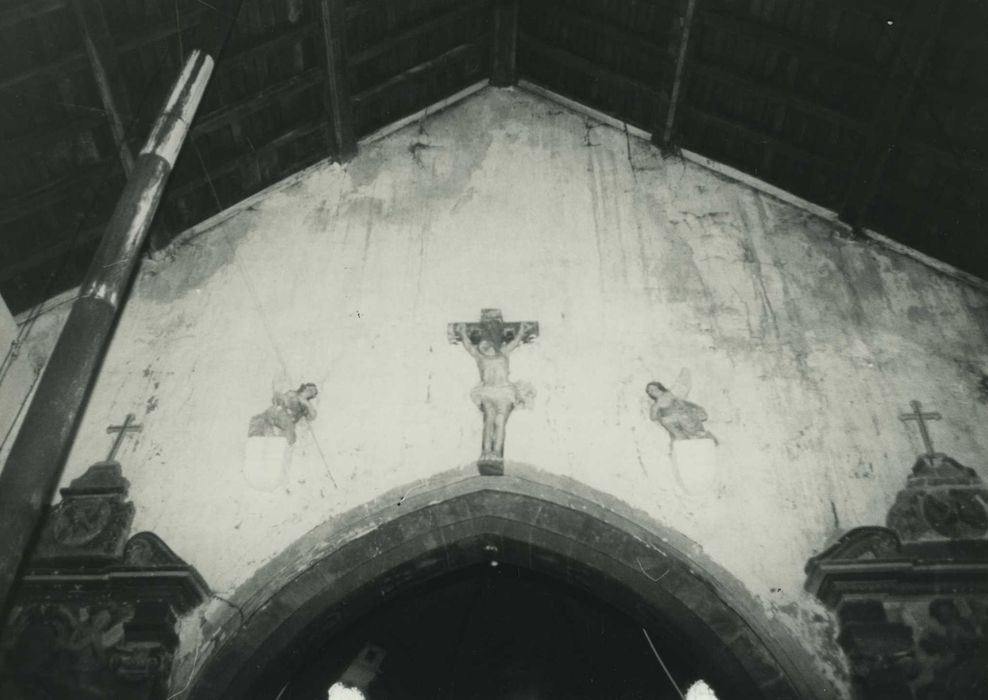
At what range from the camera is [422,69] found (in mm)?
6711

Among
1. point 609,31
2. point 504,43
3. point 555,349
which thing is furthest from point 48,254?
point 609,31

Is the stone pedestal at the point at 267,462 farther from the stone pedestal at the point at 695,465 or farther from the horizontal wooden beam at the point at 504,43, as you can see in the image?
the horizontal wooden beam at the point at 504,43

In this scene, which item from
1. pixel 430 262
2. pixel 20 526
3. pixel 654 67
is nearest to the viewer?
pixel 20 526

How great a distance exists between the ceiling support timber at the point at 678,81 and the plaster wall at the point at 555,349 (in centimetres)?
19

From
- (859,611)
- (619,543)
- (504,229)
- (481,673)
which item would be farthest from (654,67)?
(481,673)

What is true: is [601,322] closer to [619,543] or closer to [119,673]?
[619,543]

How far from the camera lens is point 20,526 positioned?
3.23 metres

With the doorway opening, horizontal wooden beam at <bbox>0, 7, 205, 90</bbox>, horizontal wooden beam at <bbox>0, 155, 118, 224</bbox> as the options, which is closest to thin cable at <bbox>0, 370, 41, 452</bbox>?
horizontal wooden beam at <bbox>0, 155, 118, 224</bbox>

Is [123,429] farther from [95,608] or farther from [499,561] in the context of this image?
[499,561]

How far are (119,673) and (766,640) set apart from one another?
3.31 meters

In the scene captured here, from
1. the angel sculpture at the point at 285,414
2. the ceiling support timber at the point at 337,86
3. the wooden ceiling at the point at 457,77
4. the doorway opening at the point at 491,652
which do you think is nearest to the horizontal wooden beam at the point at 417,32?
the wooden ceiling at the point at 457,77

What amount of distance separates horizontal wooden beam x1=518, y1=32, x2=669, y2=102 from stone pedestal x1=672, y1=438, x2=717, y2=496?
3.03 meters

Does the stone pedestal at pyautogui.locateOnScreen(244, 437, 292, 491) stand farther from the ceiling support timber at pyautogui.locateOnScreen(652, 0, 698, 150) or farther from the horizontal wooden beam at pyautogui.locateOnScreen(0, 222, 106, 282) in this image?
the ceiling support timber at pyautogui.locateOnScreen(652, 0, 698, 150)

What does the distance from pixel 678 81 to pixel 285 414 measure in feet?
12.7
